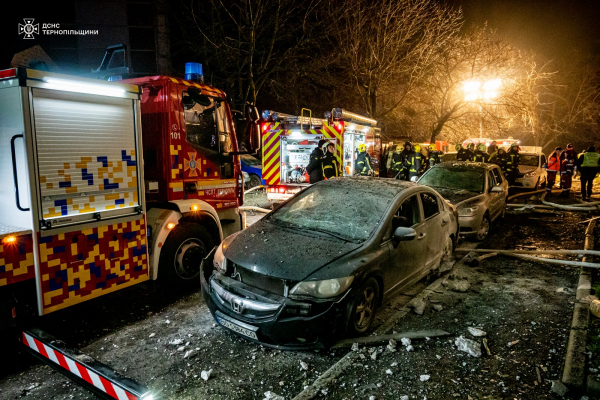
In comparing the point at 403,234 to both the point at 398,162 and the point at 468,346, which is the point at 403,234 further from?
the point at 398,162

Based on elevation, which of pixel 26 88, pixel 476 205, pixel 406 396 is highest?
pixel 26 88

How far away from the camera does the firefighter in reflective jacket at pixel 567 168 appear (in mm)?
13719

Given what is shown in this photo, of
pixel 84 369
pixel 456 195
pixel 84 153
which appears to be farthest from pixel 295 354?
pixel 456 195

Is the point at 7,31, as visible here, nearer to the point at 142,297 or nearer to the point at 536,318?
the point at 142,297

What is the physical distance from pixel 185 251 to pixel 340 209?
2.03m

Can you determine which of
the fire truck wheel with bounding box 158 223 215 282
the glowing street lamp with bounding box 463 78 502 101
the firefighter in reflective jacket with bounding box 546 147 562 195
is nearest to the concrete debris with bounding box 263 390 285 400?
the fire truck wheel with bounding box 158 223 215 282

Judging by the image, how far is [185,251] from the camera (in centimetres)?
511

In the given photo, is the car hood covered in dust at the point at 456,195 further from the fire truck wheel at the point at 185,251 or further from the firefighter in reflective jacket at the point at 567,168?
the firefighter in reflective jacket at the point at 567,168

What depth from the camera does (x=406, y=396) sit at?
10.3 feet

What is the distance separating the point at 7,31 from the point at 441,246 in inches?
883

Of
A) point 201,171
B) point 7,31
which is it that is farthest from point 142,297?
point 7,31

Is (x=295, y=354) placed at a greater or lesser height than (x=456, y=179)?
lesser

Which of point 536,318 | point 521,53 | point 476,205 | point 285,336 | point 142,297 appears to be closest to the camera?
point 285,336

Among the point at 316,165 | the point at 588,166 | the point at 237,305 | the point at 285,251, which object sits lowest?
the point at 237,305
